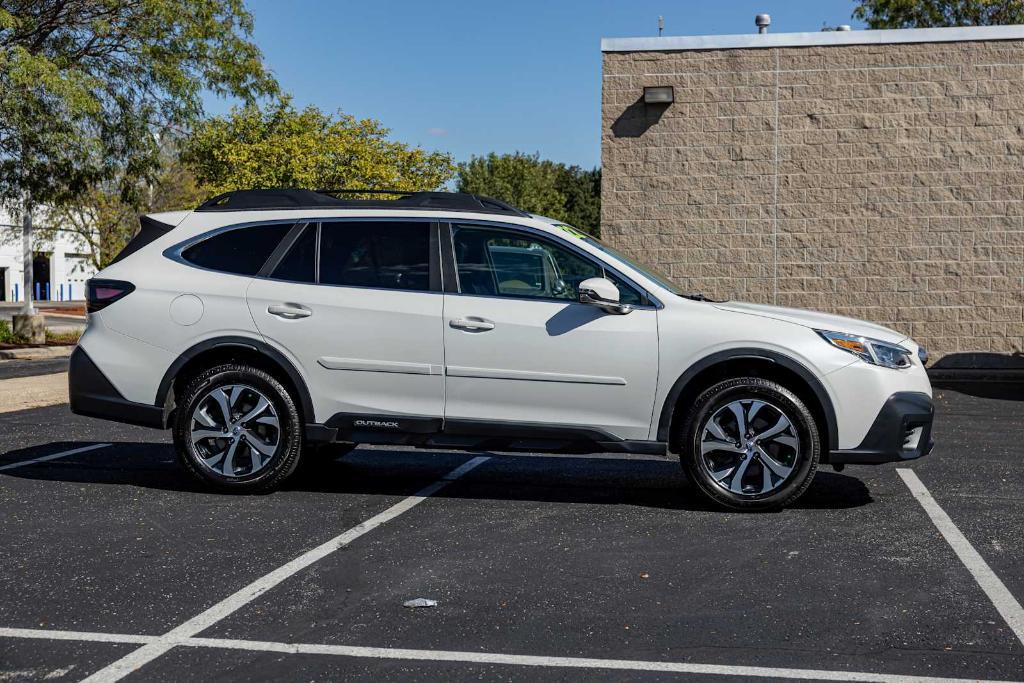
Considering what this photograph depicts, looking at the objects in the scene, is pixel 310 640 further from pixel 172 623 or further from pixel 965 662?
pixel 965 662

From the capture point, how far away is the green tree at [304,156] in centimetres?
4766

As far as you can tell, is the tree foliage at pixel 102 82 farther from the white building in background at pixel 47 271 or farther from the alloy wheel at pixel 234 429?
the white building in background at pixel 47 271

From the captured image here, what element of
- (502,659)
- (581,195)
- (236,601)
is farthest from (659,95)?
(581,195)

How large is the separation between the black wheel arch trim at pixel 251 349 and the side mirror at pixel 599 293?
6.05 ft

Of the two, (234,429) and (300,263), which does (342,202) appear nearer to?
(300,263)

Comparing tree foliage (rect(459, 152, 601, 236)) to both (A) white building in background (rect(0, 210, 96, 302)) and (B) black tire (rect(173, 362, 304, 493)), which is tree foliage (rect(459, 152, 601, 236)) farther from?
(B) black tire (rect(173, 362, 304, 493))

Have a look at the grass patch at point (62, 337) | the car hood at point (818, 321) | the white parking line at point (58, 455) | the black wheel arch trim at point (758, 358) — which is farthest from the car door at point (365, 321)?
the grass patch at point (62, 337)

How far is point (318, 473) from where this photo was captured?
27.3 ft

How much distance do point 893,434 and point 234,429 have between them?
4.01 metres

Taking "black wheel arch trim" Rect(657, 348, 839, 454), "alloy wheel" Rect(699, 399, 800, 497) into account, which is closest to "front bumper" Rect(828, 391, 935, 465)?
"black wheel arch trim" Rect(657, 348, 839, 454)

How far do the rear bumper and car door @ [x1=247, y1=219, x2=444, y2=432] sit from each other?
0.96 metres

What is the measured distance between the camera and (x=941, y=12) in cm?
3581

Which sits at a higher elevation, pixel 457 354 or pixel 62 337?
pixel 457 354

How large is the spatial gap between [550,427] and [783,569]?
1.83 metres
